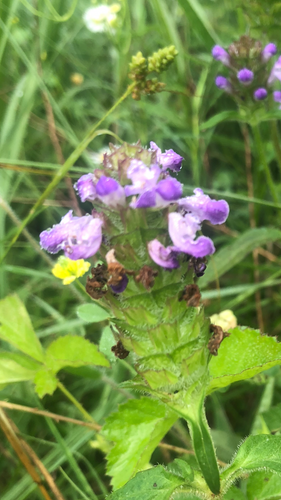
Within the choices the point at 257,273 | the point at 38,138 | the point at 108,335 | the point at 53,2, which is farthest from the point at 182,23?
the point at 108,335

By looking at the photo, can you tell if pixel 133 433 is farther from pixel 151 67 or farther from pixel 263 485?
pixel 151 67

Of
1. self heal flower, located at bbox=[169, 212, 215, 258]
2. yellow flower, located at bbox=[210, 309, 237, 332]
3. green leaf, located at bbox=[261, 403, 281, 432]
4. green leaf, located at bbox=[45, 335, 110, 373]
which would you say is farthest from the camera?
yellow flower, located at bbox=[210, 309, 237, 332]

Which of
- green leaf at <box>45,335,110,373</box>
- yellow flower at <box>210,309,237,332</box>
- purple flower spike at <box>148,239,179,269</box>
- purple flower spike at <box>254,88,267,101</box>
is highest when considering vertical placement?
purple flower spike at <box>254,88,267,101</box>

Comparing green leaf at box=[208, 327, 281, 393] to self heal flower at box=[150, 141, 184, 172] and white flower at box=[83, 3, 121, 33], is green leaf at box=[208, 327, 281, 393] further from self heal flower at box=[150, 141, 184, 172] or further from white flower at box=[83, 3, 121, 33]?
white flower at box=[83, 3, 121, 33]

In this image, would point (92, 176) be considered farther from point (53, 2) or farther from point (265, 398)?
point (53, 2)

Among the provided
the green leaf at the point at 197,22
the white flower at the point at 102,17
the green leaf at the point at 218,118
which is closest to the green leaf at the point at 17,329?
the green leaf at the point at 218,118

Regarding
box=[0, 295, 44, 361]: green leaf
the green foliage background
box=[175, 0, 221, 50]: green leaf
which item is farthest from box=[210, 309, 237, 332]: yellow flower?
box=[175, 0, 221, 50]: green leaf

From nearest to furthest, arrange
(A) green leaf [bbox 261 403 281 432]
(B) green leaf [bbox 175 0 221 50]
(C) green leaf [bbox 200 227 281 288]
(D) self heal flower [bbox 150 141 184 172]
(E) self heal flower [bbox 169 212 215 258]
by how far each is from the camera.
Result: 1. (E) self heal flower [bbox 169 212 215 258]
2. (D) self heal flower [bbox 150 141 184 172]
3. (A) green leaf [bbox 261 403 281 432]
4. (C) green leaf [bbox 200 227 281 288]
5. (B) green leaf [bbox 175 0 221 50]
